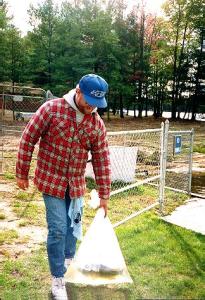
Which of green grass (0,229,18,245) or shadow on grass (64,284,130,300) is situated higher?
shadow on grass (64,284,130,300)

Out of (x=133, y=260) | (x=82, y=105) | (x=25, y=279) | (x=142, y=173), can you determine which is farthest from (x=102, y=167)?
(x=142, y=173)

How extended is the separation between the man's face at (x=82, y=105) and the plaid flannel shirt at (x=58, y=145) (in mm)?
60

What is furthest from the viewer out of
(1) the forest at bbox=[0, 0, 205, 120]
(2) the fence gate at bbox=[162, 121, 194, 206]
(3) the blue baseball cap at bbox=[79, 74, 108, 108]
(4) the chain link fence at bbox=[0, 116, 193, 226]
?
(1) the forest at bbox=[0, 0, 205, 120]

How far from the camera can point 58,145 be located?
3557 mm

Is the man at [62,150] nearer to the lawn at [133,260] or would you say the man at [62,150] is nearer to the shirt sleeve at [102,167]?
the shirt sleeve at [102,167]

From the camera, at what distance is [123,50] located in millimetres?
41594

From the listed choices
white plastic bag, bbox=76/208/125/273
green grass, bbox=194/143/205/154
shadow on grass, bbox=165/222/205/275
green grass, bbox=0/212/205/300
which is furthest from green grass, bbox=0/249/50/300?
green grass, bbox=194/143/205/154

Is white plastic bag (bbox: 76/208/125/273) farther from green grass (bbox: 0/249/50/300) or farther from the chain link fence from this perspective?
the chain link fence

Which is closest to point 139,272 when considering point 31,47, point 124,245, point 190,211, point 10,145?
point 124,245

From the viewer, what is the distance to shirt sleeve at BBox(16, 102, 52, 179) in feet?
11.5

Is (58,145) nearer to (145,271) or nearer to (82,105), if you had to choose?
(82,105)

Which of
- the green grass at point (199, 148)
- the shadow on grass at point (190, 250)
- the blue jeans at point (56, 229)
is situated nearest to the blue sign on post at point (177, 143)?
the shadow on grass at point (190, 250)

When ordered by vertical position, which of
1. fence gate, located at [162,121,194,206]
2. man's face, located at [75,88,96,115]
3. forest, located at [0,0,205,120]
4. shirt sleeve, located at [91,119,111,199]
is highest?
forest, located at [0,0,205,120]

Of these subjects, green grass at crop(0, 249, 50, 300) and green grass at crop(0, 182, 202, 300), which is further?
green grass at crop(0, 182, 202, 300)
